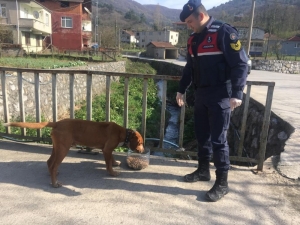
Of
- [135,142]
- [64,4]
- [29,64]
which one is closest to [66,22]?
[64,4]

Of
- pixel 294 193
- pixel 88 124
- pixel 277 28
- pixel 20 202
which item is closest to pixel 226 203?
pixel 294 193

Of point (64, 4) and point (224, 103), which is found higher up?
point (64, 4)

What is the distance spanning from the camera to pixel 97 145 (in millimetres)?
3611

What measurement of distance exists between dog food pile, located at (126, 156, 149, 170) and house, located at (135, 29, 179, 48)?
7805cm

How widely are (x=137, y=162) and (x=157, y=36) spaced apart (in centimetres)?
8890

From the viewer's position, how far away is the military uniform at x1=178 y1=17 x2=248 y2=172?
9.33 ft

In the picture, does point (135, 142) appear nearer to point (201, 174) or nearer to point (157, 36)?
point (201, 174)

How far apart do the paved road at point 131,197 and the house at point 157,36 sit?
257 feet

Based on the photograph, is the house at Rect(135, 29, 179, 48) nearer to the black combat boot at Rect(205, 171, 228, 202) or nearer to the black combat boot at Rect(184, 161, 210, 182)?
the black combat boot at Rect(184, 161, 210, 182)

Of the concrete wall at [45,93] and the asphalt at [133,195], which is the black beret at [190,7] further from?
the concrete wall at [45,93]

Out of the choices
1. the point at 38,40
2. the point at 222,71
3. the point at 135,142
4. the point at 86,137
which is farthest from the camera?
the point at 38,40

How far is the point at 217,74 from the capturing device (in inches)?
118

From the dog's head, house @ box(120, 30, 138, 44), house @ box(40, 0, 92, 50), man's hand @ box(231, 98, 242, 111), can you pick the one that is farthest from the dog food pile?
house @ box(120, 30, 138, 44)

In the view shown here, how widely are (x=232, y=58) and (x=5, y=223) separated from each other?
2.72 metres
